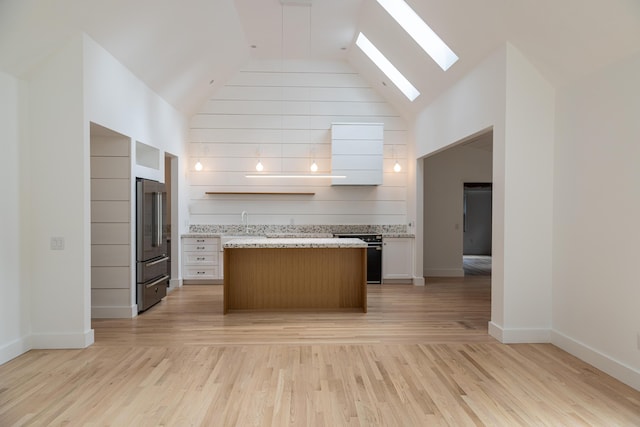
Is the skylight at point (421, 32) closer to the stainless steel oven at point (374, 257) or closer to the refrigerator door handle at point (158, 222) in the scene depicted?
the stainless steel oven at point (374, 257)

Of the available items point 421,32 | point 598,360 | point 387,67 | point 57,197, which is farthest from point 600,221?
point 57,197

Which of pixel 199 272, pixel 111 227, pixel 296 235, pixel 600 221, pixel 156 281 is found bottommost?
pixel 199 272

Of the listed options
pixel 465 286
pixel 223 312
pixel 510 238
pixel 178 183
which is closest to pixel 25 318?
pixel 223 312

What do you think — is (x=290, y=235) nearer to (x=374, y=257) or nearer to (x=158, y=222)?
(x=374, y=257)

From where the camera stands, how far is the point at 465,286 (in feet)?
23.0

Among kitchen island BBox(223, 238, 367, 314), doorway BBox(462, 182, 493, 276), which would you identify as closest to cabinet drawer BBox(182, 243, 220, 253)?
kitchen island BBox(223, 238, 367, 314)

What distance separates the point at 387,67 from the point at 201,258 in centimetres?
443

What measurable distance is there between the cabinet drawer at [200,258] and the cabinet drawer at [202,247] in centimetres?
6

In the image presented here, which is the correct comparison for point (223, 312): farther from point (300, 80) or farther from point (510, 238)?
point (300, 80)

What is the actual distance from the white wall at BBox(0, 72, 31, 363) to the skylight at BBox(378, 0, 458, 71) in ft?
13.0

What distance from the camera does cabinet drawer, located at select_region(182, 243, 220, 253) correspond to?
22.8 ft

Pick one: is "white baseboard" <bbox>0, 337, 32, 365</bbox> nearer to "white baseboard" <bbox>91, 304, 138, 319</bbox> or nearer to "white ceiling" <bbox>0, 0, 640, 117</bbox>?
"white baseboard" <bbox>91, 304, 138, 319</bbox>

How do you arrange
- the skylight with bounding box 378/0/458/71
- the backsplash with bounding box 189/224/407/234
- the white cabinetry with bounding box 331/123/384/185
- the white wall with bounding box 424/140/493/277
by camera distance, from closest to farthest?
the skylight with bounding box 378/0/458/71, the white cabinetry with bounding box 331/123/384/185, the backsplash with bounding box 189/224/407/234, the white wall with bounding box 424/140/493/277

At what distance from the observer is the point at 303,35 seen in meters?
6.30
